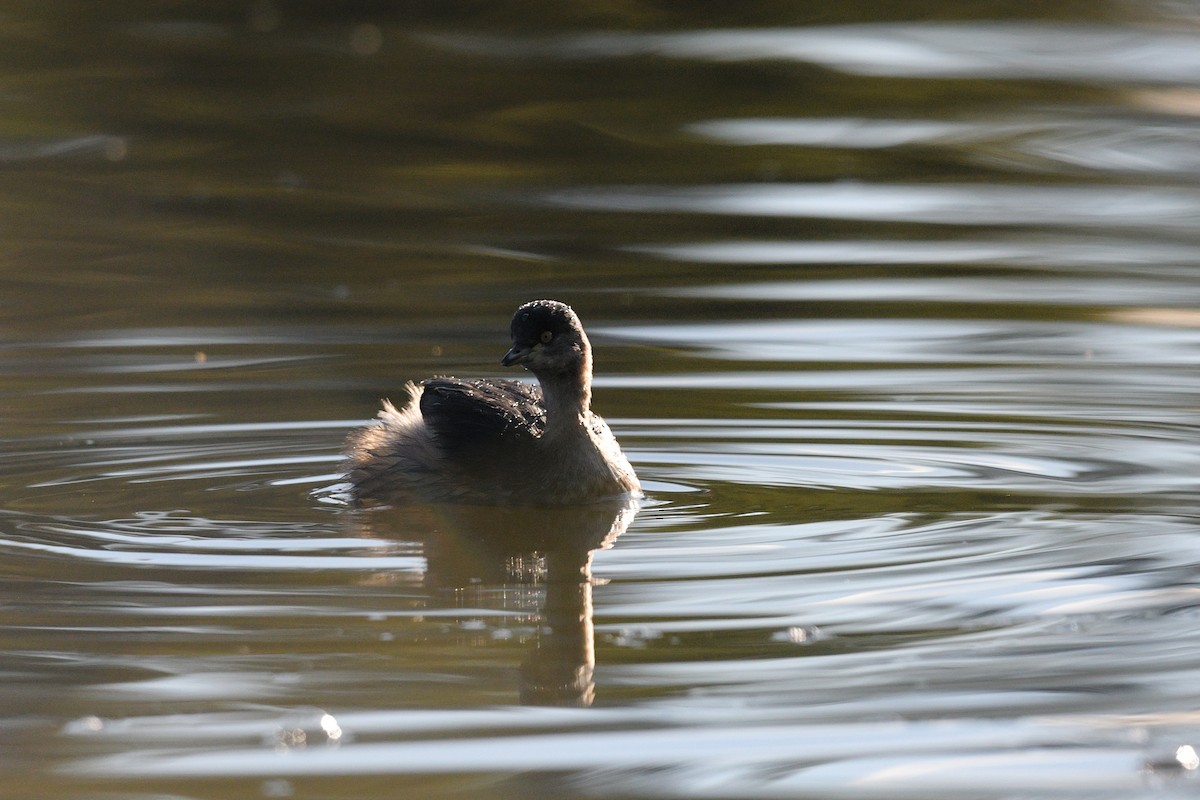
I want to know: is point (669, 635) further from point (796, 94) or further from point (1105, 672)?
point (796, 94)

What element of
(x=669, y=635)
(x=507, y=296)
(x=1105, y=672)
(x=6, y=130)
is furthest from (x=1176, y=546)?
(x=6, y=130)

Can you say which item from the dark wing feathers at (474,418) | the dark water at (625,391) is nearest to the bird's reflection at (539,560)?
the dark water at (625,391)

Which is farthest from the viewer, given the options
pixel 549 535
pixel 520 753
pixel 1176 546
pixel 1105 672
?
pixel 549 535

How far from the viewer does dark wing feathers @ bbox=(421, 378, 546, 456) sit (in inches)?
309

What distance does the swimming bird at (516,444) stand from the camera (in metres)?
7.82

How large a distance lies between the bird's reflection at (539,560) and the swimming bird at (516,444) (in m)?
0.09

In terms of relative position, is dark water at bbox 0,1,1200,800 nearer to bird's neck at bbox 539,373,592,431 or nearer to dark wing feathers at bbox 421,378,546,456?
dark wing feathers at bbox 421,378,546,456

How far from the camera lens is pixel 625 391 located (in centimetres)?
1012

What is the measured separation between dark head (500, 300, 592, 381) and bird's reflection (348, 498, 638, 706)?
635 mm

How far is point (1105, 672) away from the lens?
512 cm

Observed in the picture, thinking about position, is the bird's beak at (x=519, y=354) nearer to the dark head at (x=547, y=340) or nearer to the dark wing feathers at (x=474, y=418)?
the dark head at (x=547, y=340)

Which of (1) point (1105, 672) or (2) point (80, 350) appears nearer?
(1) point (1105, 672)

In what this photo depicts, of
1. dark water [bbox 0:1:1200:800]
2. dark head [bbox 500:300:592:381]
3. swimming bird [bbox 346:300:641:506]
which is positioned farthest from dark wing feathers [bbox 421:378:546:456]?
dark water [bbox 0:1:1200:800]

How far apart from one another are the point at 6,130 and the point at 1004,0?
33.2ft
